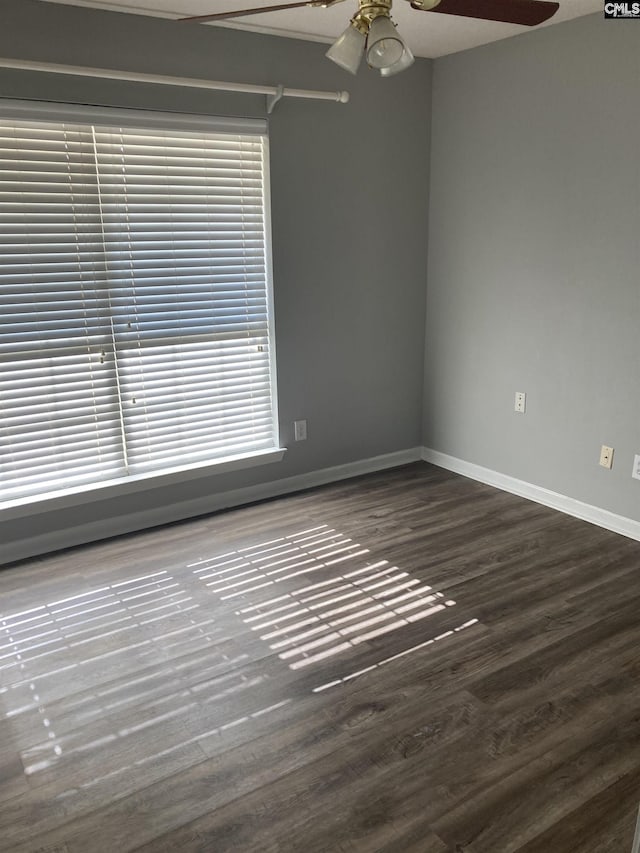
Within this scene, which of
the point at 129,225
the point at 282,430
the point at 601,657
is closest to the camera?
the point at 601,657

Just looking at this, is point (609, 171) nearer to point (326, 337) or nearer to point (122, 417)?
point (326, 337)

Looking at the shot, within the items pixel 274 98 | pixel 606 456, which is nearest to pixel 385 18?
pixel 274 98

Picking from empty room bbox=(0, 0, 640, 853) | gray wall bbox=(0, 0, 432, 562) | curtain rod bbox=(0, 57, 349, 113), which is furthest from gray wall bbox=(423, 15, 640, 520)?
curtain rod bbox=(0, 57, 349, 113)

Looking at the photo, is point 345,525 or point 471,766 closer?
point 471,766

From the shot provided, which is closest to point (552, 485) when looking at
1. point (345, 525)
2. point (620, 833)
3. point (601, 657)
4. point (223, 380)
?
point (345, 525)

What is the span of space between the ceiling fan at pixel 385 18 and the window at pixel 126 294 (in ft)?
4.39

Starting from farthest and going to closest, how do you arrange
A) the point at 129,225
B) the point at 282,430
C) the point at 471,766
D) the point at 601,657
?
the point at 282,430
the point at 129,225
the point at 601,657
the point at 471,766

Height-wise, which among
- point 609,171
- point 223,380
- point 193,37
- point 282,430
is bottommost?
point 282,430

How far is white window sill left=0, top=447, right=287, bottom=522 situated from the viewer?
3.02 m

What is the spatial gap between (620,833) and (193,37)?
3392 millimetres

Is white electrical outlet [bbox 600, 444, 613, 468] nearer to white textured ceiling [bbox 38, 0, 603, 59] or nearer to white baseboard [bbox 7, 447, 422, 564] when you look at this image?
white baseboard [bbox 7, 447, 422, 564]

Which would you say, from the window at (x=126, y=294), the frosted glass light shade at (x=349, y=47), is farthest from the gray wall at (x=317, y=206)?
the frosted glass light shade at (x=349, y=47)

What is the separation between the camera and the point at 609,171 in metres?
3.01

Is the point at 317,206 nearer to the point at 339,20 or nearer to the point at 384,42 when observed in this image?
the point at 339,20
